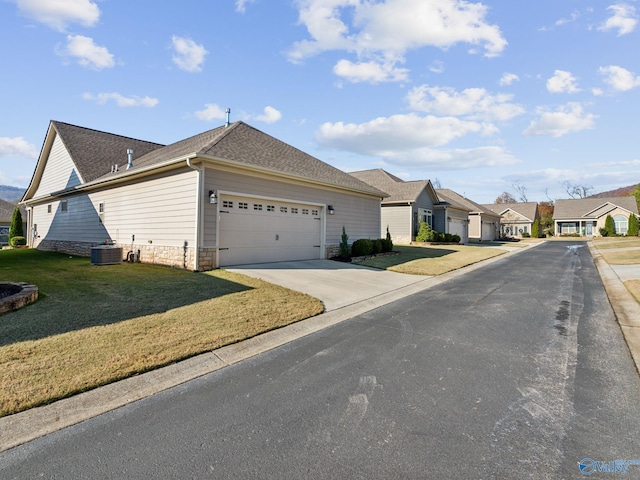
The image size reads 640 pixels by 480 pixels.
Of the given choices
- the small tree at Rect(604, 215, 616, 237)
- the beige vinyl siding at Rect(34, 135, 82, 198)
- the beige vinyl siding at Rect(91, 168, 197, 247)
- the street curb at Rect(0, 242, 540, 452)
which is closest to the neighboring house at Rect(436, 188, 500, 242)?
the small tree at Rect(604, 215, 616, 237)

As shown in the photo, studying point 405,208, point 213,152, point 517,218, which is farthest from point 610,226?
point 213,152

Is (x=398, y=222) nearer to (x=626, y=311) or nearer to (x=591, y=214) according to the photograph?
(x=626, y=311)

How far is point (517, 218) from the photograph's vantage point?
2167 inches

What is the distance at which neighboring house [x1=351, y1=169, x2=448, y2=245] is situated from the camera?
24.9 metres

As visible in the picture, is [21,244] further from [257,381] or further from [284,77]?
[257,381]

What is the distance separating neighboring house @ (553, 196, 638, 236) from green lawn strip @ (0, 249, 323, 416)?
5877cm

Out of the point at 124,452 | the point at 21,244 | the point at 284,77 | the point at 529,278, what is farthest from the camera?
the point at 21,244

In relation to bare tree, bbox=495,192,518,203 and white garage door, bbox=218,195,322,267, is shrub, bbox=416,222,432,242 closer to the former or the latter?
white garage door, bbox=218,195,322,267

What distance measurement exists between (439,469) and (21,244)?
32.1 metres

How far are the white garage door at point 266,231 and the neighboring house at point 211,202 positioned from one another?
0.13 feet

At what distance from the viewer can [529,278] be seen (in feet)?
34.0

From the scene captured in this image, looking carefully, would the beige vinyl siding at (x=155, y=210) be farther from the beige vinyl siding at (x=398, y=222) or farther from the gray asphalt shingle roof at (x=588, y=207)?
the gray asphalt shingle roof at (x=588, y=207)

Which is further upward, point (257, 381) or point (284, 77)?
point (284, 77)

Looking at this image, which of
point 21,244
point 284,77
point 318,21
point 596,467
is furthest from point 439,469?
point 21,244
